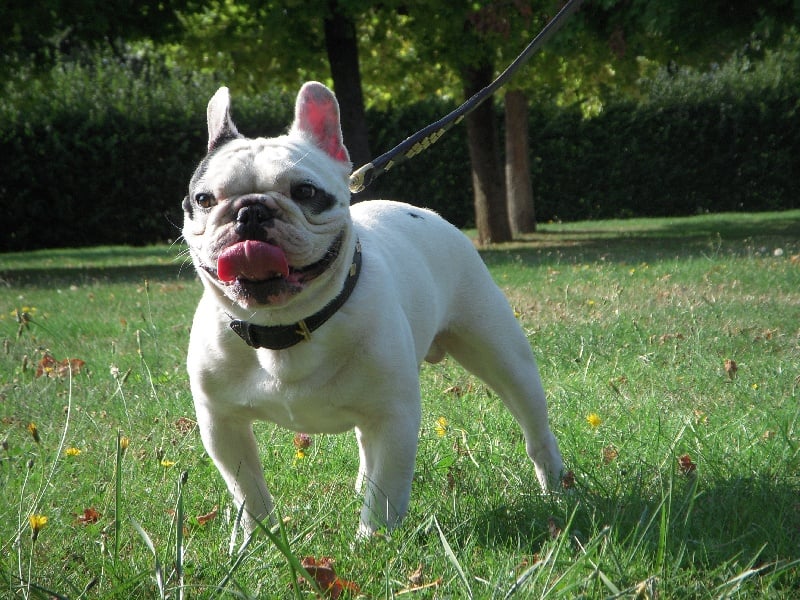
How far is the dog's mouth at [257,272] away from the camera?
2568mm

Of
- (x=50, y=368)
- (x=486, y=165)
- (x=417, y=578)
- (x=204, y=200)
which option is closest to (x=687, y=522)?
(x=417, y=578)

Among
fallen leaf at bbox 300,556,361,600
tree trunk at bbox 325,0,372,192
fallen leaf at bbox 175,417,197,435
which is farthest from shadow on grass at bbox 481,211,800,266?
fallen leaf at bbox 300,556,361,600

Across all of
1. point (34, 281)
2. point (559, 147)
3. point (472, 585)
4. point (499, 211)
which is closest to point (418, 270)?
point (472, 585)

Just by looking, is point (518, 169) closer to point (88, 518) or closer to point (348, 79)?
point (348, 79)

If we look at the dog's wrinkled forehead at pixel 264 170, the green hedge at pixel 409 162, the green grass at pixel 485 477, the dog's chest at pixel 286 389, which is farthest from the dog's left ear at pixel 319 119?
the green hedge at pixel 409 162

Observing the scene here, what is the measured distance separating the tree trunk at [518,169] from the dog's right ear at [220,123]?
48.3 ft

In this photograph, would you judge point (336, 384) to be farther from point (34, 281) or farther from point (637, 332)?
point (34, 281)

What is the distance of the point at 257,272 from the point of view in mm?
2574

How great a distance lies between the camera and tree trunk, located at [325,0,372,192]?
13.1m

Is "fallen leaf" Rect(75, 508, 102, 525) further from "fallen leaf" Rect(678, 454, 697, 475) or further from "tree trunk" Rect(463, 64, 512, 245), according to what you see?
"tree trunk" Rect(463, 64, 512, 245)

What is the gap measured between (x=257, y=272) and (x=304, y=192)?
31 centimetres

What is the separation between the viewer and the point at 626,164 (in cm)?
2133

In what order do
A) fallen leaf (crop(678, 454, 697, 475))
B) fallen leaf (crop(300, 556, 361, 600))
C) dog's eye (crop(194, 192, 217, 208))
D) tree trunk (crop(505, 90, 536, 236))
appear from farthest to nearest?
tree trunk (crop(505, 90, 536, 236)) < fallen leaf (crop(678, 454, 697, 475)) < dog's eye (crop(194, 192, 217, 208)) < fallen leaf (crop(300, 556, 361, 600))

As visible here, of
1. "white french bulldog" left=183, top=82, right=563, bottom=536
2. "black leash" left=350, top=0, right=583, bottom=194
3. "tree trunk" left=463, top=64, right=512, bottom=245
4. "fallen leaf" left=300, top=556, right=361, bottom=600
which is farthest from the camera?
"tree trunk" left=463, top=64, right=512, bottom=245
